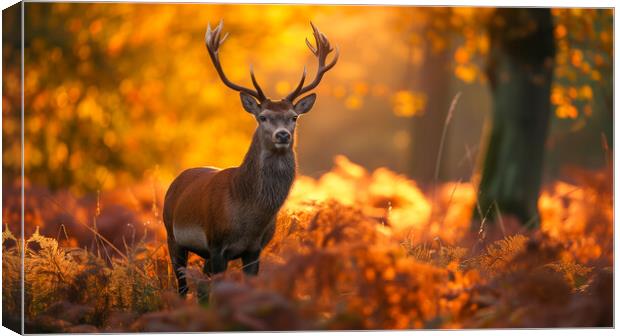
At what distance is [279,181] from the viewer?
23.8ft

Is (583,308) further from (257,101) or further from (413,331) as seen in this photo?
(257,101)

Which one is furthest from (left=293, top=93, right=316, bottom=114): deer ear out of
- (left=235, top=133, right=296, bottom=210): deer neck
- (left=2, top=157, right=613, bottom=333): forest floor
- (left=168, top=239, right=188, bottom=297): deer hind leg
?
(left=168, top=239, right=188, bottom=297): deer hind leg

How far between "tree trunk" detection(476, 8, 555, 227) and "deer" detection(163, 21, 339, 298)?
4832 millimetres

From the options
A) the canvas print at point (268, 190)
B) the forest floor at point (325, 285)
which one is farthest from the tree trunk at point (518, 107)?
the forest floor at point (325, 285)

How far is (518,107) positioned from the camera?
1200 cm

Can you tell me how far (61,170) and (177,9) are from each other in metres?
2.75

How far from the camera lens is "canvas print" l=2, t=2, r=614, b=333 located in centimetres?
632

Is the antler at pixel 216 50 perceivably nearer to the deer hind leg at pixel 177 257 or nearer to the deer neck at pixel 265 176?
the deer neck at pixel 265 176

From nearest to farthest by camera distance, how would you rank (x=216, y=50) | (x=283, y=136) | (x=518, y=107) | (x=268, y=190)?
(x=283, y=136) → (x=268, y=190) → (x=216, y=50) → (x=518, y=107)

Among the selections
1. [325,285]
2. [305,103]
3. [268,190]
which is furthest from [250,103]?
[325,285]

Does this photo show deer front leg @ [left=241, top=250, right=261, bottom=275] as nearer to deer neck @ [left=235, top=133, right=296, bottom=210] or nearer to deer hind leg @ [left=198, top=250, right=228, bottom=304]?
deer hind leg @ [left=198, top=250, right=228, bottom=304]

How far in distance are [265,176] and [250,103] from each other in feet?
1.79

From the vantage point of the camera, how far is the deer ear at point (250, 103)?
7363mm

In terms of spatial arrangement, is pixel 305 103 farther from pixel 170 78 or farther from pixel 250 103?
pixel 170 78
